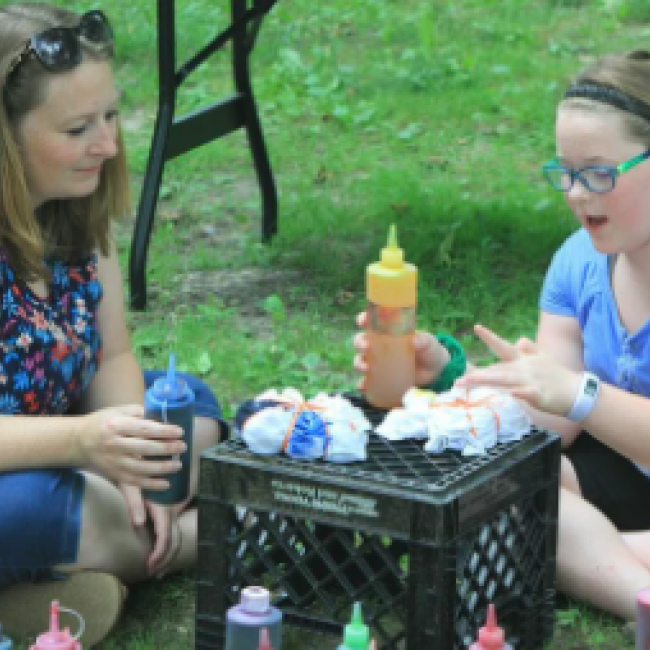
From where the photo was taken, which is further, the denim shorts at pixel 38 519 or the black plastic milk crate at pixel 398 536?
the denim shorts at pixel 38 519

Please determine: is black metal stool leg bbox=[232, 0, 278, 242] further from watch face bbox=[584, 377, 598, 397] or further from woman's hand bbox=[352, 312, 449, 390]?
watch face bbox=[584, 377, 598, 397]

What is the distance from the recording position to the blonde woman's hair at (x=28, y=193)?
9.59 ft

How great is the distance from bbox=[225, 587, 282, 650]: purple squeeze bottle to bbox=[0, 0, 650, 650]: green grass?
488mm

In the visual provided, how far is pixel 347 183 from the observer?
576cm

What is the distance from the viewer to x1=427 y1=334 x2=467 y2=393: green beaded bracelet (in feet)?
9.68

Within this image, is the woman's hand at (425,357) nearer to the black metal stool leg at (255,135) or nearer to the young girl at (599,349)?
the young girl at (599,349)

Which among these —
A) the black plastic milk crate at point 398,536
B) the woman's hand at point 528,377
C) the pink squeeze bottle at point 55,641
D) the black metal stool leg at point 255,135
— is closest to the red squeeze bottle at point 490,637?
the black plastic milk crate at point 398,536

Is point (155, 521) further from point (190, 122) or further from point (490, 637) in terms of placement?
point (190, 122)

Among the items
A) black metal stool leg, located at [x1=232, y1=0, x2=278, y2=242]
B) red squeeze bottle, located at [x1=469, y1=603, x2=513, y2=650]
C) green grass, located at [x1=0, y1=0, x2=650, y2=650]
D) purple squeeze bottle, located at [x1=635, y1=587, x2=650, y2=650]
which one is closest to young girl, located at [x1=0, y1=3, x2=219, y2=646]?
green grass, located at [x1=0, y1=0, x2=650, y2=650]

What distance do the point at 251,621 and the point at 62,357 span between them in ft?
2.60

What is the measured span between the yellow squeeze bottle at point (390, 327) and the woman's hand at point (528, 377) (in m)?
0.14

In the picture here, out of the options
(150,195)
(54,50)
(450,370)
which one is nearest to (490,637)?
(450,370)

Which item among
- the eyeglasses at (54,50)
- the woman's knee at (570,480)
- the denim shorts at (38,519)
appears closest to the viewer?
the denim shorts at (38,519)

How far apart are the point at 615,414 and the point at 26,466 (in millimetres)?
1030
